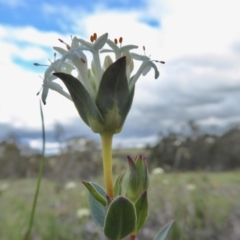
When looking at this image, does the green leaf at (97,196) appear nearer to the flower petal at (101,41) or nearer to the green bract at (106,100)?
the green bract at (106,100)

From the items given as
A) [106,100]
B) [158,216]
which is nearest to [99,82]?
[106,100]

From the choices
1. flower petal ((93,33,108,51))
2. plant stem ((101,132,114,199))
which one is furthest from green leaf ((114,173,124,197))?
flower petal ((93,33,108,51))

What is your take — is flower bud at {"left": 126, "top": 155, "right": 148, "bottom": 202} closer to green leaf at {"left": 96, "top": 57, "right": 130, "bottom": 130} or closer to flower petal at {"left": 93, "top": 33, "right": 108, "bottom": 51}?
green leaf at {"left": 96, "top": 57, "right": 130, "bottom": 130}

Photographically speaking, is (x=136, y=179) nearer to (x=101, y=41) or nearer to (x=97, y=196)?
(x=97, y=196)

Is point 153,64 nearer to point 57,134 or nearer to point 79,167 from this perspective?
point 57,134

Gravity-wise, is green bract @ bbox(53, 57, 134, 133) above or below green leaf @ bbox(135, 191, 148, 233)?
above

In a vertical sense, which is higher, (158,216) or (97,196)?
(97,196)
